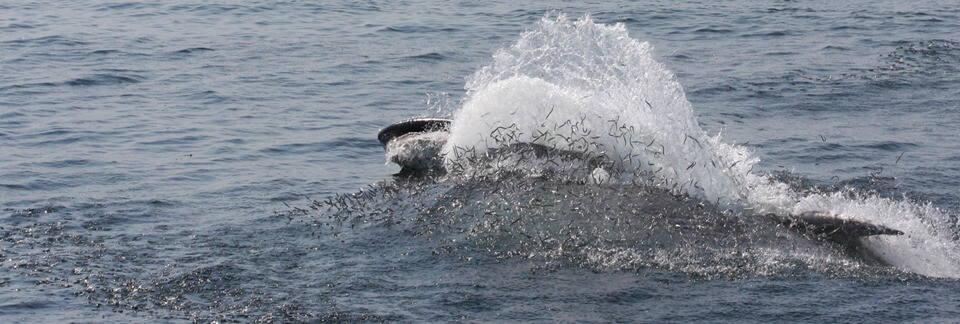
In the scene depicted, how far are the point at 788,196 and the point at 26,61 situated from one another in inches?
590

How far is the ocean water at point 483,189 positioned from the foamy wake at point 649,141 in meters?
0.03

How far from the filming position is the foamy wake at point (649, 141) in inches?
408

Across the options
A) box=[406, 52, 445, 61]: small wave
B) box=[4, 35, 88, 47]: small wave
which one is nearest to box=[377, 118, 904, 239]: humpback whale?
box=[406, 52, 445, 61]: small wave

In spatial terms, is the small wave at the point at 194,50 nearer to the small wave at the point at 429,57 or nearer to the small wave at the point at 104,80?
the small wave at the point at 104,80

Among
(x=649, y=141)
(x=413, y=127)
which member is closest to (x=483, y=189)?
(x=649, y=141)

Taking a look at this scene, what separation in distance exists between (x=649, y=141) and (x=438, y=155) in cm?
254

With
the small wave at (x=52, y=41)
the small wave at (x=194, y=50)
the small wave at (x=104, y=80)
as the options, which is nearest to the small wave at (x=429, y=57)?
the small wave at (x=194, y=50)

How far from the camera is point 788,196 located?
36.6ft

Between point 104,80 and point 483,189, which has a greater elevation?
point 483,189

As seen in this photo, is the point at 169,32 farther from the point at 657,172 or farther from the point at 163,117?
the point at 657,172

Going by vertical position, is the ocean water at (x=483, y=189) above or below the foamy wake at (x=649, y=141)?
below

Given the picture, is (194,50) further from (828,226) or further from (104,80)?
(828,226)

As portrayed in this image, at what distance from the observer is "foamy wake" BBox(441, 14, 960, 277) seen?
10.4 meters

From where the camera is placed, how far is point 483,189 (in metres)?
10.9
